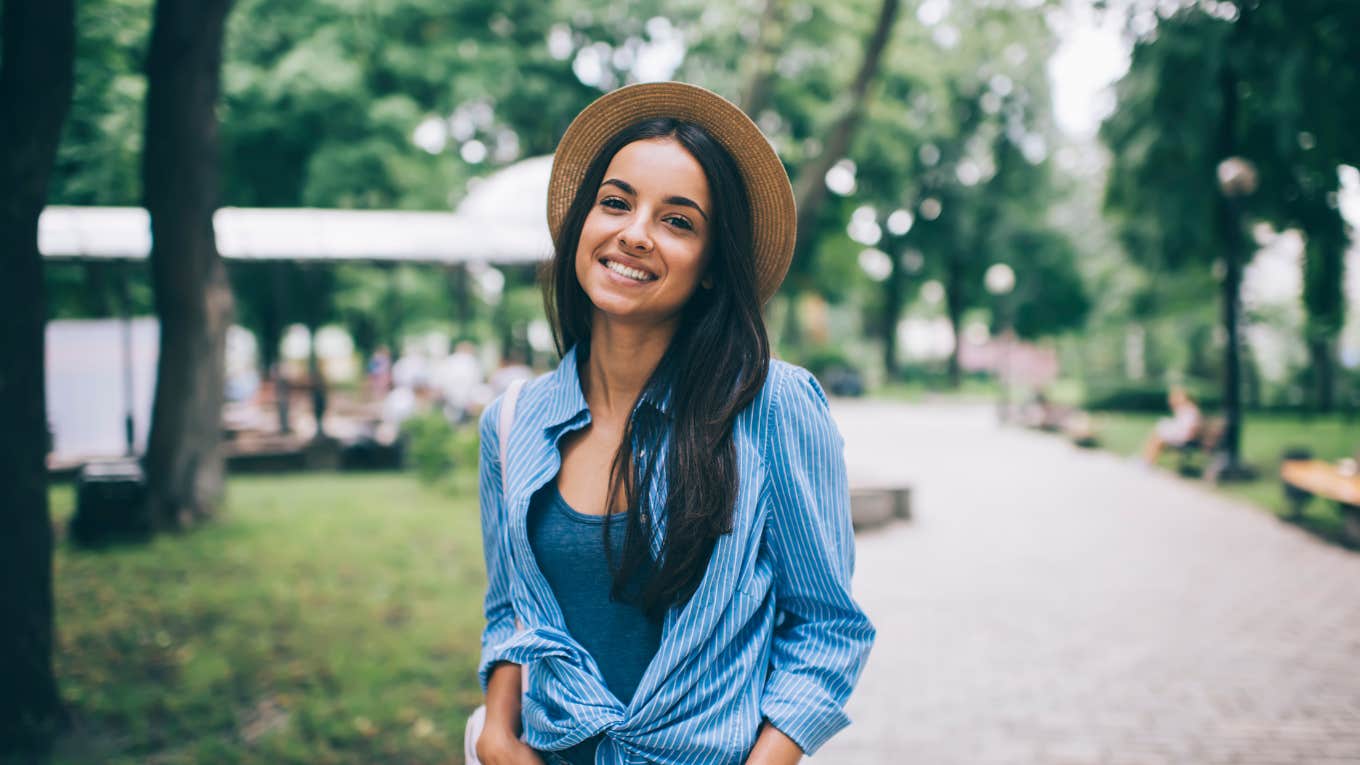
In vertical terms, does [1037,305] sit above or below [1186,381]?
above

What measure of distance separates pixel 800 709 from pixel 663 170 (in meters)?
0.96

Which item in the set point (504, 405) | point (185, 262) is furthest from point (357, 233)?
point (504, 405)

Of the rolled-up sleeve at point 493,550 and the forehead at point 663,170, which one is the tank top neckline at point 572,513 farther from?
the forehead at point 663,170

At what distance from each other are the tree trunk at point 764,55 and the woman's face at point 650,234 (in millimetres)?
8445

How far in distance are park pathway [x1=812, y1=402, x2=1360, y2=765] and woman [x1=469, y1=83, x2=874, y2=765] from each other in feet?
9.66

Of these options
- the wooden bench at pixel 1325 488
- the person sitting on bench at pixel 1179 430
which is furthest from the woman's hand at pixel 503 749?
the person sitting on bench at pixel 1179 430

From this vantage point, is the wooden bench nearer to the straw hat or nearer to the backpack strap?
the straw hat

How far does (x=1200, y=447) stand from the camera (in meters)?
14.4

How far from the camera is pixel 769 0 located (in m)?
9.84

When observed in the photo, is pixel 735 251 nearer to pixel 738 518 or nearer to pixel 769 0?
pixel 738 518

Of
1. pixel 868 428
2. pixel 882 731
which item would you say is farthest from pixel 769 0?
pixel 868 428

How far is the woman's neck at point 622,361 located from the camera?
189cm

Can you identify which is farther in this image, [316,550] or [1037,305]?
[1037,305]

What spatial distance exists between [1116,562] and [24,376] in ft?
26.2
